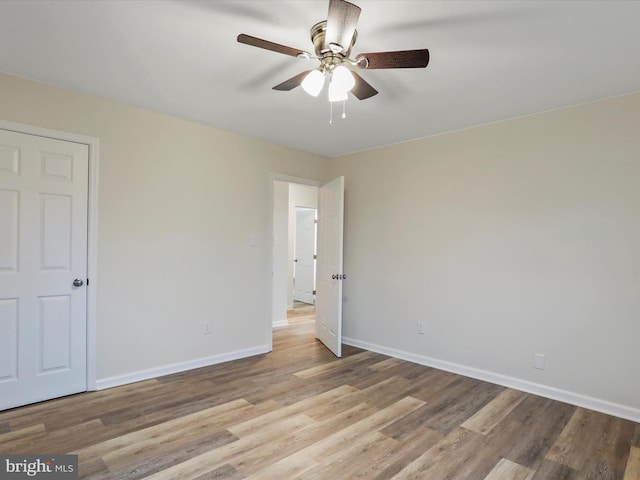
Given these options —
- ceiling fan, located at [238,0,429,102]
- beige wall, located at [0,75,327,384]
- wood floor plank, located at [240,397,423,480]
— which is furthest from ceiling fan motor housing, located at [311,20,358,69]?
wood floor plank, located at [240,397,423,480]

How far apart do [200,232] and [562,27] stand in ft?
10.9

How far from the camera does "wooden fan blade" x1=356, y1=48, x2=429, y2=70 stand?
5.83 ft

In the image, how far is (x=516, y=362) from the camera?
334 centimetres

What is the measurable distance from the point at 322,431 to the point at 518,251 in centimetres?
235

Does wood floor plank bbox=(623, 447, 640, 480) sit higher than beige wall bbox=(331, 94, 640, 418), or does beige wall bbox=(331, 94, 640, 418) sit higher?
beige wall bbox=(331, 94, 640, 418)

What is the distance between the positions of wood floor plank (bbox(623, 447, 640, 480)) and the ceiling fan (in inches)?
102

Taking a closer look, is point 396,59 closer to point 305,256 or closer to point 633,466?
point 633,466

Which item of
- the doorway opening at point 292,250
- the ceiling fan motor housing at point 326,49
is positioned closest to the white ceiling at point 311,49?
the ceiling fan motor housing at point 326,49

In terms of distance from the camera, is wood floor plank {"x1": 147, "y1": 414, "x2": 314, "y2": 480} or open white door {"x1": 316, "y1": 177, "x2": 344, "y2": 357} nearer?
wood floor plank {"x1": 147, "y1": 414, "x2": 314, "y2": 480}

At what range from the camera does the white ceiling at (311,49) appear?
6.21ft

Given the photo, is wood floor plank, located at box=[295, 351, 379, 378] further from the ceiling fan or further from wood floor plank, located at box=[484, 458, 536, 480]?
the ceiling fan

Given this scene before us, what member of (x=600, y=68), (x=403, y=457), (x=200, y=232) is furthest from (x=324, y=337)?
(x=600, y=68)

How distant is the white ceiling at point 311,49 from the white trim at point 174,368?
2453 millimetres

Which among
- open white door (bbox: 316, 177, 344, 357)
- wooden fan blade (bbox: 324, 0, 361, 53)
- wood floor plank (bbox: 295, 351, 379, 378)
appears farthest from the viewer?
open white door (bbox: 316, 177, 344, 357)
